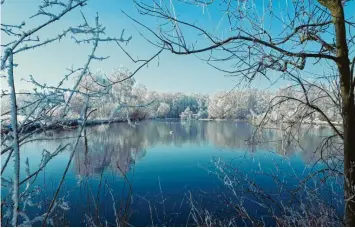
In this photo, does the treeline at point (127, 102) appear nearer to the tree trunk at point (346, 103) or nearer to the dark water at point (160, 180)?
the tree trunk at point (346, 103)

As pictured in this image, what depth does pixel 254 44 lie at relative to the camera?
1.64 m

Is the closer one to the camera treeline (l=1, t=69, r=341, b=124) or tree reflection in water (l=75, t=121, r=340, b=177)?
treeline (l=1, t=69, r=341, b=124)

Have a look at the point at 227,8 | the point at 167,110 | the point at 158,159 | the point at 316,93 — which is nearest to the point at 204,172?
the point at 158,159

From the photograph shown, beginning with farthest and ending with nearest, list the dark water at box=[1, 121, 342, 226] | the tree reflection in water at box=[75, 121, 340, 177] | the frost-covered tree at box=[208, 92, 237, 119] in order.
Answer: the dark water at box=[1, 121, 342, 226] < the tree reflection in water at box=[75, 121, 340, 177] < the frost-covered tree at box=[208, 92, 237, 119]

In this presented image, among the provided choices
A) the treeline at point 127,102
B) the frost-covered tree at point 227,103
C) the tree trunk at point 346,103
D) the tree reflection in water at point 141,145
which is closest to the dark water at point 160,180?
the tree reflection in water at point 141,145

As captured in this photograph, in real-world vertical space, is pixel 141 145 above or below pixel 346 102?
below

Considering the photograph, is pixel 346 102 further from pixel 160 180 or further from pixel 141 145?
pixel 141 145

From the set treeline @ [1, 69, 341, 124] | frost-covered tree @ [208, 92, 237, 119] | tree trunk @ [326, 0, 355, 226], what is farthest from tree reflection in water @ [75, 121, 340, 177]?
tree trunk @ [326, 0, 355, 226]

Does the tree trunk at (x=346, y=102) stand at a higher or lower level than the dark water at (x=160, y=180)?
higher

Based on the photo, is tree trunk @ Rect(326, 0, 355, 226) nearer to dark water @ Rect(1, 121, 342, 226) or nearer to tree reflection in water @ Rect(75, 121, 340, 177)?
tree reflection in water @ Rect(75, 121, 340, 177)

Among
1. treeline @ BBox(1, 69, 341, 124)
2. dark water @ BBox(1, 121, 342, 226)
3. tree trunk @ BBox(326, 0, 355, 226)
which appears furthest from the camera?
dark water @ BBox(1, 121, 342, 226)

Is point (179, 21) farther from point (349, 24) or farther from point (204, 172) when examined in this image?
point (204, 172)

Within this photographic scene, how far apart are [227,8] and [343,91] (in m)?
0.77

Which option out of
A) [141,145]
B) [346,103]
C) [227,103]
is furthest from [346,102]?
[141,145]
